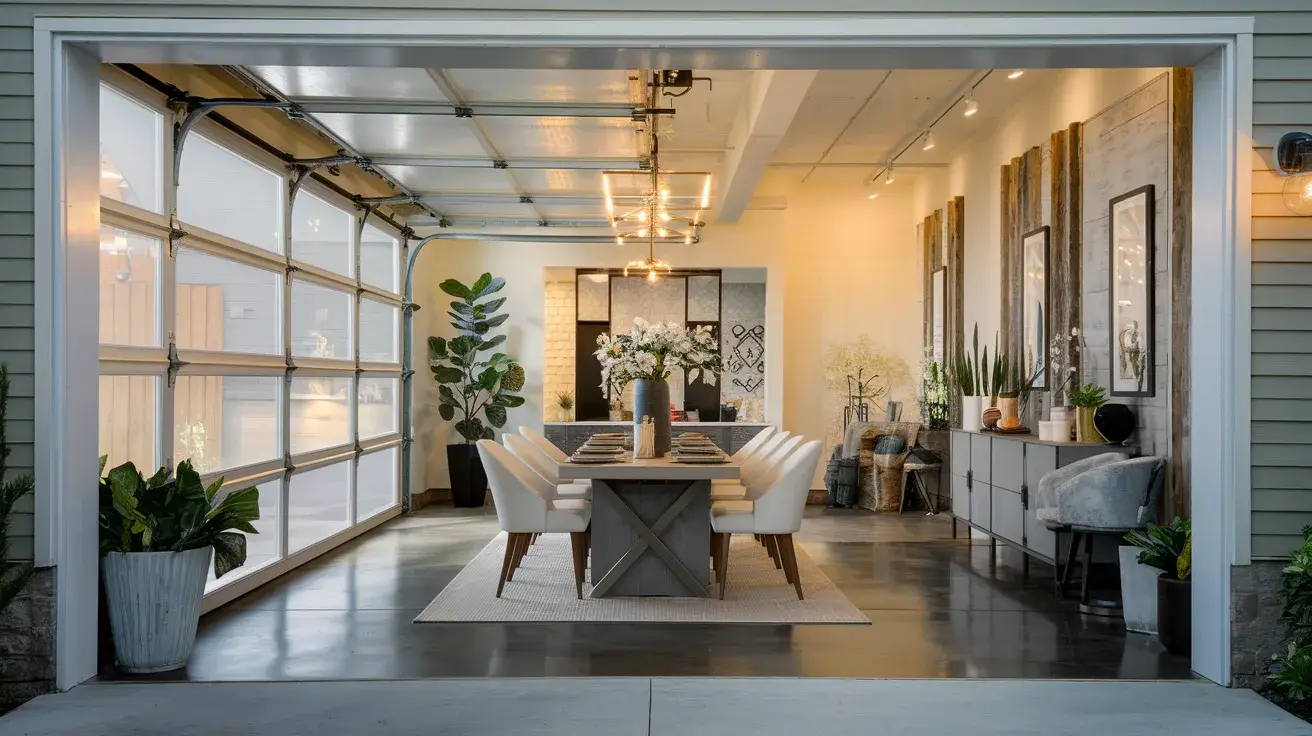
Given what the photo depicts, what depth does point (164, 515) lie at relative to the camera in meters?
4.65

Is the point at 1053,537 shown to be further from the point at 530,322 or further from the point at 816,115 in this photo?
the point at 530,322

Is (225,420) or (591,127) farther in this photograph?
(591,127)

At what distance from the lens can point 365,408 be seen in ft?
30.4

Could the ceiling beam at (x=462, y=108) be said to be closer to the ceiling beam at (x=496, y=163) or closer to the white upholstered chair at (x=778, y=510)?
the ceiling beam at (x=496, y=163)

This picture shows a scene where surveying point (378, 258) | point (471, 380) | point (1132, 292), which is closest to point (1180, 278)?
point (1132, 292)

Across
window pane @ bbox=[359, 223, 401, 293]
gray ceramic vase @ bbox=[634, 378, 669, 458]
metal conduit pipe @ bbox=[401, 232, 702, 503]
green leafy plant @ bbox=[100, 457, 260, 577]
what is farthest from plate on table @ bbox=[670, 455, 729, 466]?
metal conduit pipe @ bbox=[401, 232, 702, 503]

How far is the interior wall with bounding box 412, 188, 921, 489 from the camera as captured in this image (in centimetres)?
1130

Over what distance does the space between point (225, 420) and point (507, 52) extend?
311cm

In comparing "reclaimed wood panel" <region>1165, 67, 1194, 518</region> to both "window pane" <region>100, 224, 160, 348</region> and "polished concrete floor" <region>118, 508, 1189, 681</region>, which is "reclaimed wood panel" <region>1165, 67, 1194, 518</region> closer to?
"polished concrete floor" <region>118, 508, 1189, 681</region>

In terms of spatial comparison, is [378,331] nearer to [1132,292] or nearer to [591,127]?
[591,127]

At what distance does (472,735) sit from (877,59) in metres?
2.95

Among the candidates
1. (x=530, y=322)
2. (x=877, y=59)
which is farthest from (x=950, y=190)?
(x=877, y=59)

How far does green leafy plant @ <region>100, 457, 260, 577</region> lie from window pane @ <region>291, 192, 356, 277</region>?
2949mm

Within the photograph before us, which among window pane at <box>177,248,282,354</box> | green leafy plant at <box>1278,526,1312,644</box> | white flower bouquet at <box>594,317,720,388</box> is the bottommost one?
green leafy plant at <box>1278,526,1312,644</box>
